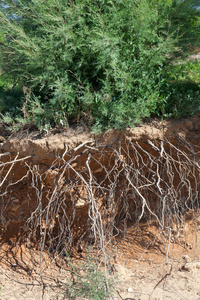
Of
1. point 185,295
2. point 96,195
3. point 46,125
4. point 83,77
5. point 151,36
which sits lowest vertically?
point 185,295

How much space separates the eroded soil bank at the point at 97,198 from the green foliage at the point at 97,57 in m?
0.31

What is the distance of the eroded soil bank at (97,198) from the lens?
3.59 metres

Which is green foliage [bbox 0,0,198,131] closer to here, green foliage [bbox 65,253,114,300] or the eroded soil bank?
the eroded soil bank

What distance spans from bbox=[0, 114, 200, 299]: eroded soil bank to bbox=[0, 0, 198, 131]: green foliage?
1.02 feet

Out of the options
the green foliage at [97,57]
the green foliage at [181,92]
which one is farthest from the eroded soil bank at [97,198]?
the green foliage at [97,57]

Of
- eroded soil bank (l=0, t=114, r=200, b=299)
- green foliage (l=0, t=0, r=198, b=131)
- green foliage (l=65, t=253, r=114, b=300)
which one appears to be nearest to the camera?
green foliage (l=65, t=253, r=114, b=300)

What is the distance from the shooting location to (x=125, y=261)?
4.25 m

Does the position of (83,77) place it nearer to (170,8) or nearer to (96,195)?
(170,8)

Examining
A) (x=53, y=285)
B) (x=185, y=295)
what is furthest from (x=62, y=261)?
(x=185, y=295)

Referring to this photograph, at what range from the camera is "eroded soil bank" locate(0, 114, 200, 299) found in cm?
359

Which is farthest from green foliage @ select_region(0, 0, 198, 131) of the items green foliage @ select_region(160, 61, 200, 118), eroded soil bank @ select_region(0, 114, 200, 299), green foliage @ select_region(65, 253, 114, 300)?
green foliage @ select_region(65, 253, 114, 300)

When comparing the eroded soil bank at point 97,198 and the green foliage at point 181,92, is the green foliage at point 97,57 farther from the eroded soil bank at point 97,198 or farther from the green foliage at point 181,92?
the eroded soil bank at point 97,198

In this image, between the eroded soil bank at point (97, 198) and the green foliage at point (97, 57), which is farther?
the eroded soil bank at point (97, 198)

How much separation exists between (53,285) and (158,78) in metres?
3.30
